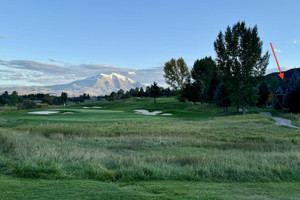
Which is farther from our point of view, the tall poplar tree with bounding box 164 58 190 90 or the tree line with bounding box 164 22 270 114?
the tall poplar tree with bounding box 164 58 190 90

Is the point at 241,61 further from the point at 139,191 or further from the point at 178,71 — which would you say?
the point at 139,191

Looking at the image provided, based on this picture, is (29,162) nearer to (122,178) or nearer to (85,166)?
(85,166)

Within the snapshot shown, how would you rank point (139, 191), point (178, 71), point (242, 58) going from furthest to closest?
point (178, 71)
point (242, 58)
point (139, 191)

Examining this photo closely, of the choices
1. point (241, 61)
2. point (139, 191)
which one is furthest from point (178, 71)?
point (139, 191)

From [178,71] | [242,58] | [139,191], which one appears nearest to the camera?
[139,191]

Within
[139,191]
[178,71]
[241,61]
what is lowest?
[139,191]

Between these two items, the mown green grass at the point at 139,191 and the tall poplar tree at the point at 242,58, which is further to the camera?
the tall poplar tree at the point at 242,58

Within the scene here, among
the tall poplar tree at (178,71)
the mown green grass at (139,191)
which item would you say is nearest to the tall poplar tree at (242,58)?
the tall poplar tree at (178,71)

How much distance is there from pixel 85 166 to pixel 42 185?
2.14 m

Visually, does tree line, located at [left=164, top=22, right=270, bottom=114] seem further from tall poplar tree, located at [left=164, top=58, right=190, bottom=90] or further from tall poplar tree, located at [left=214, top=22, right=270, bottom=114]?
tall poplar tree, located at [left=164, top=58, right=190, bottom=90]

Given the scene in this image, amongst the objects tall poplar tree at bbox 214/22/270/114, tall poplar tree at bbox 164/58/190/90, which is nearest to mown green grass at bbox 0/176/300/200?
tall poplar tree at bbox 214/22/270/114

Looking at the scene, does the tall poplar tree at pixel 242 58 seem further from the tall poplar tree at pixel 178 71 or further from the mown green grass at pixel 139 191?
the mown green grass at pixel 139 191

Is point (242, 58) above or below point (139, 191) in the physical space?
above

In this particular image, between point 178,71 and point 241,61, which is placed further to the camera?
point 178,71
